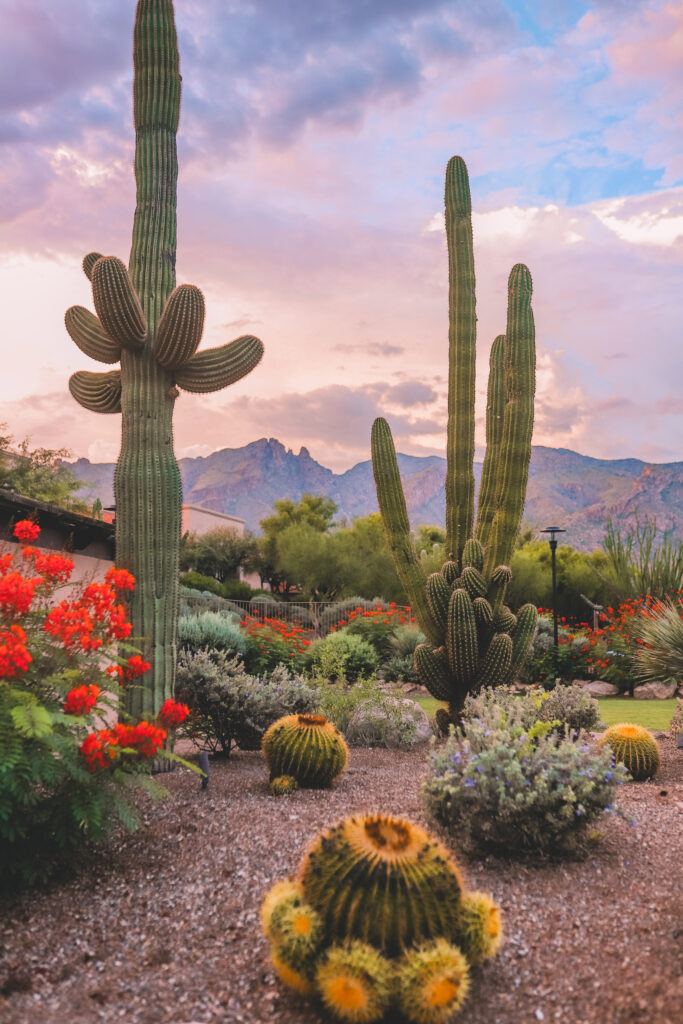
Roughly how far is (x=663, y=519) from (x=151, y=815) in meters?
138

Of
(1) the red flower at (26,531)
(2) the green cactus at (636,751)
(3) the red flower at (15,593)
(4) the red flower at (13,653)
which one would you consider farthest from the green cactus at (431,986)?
(2) the green cactus at (636,751)

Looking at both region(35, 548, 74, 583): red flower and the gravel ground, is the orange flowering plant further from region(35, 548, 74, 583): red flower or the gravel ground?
the gravel ground

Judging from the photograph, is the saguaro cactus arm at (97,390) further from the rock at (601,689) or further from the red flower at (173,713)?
the rock at (601,689)

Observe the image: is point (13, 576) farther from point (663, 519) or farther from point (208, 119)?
point (663, 519)

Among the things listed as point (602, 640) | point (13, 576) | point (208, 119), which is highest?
point (208, 119)

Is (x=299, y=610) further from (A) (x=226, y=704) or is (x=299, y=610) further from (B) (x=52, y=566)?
(B) (x=52, y=566)

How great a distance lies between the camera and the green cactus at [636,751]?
6719 millimetres

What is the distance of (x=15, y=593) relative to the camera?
387 centimetres

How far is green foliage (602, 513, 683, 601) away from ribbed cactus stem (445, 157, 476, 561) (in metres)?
9.44

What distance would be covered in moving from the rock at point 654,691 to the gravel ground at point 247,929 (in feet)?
32.8

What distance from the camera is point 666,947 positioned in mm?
3332

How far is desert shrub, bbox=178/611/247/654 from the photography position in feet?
33.7

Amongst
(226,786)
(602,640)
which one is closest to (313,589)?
(602,640)

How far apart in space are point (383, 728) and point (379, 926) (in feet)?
18.9
